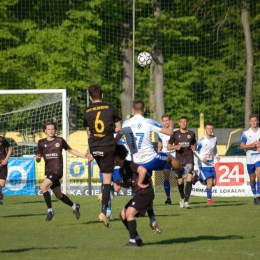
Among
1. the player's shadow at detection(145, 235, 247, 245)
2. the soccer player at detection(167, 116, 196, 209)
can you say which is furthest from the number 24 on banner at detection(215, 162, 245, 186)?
the player's shadow at detection(145, 235, 247, 245)

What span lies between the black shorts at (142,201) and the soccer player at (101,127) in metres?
1.43

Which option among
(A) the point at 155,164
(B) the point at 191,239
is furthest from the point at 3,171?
(A) the point at 155,164

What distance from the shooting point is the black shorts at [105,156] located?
1345 centimetres

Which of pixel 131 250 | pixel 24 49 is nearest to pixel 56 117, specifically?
pixel 24 49

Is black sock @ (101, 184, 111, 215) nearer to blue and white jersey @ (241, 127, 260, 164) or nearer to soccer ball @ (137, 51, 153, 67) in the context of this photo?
blue and white jersey @ (241, 127, 260, 164)

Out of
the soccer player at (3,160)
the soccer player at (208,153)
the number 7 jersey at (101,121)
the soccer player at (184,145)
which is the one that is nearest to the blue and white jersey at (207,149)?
the soccer player at (208,153)

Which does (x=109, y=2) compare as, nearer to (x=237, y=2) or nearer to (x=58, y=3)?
(x=58, y=3)

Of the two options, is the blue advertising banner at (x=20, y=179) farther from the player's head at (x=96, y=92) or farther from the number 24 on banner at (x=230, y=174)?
the player's head at (x=96, y=92)

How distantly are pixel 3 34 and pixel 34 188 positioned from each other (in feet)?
43.9

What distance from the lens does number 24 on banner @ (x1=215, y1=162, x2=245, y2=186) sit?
25156 mm

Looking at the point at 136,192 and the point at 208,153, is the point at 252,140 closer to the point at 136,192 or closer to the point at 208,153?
the point at 208,153

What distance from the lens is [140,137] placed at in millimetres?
12570

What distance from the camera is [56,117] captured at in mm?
29031

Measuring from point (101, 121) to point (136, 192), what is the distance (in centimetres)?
184
